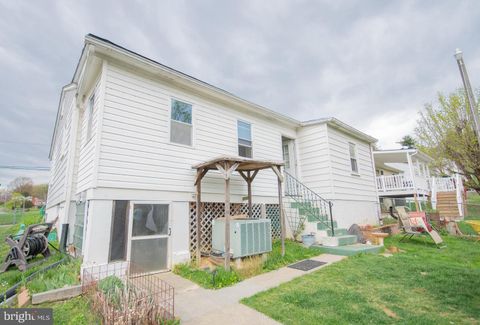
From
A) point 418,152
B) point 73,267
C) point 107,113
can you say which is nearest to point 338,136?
point 418,152

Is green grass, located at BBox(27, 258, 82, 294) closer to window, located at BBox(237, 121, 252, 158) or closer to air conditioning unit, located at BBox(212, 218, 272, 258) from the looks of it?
air conditioning unit, located at BBox(212, 218, 272, 258)

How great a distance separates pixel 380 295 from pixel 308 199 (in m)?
5.63

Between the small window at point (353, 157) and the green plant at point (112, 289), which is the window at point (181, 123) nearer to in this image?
the green plant at point (112, 289)

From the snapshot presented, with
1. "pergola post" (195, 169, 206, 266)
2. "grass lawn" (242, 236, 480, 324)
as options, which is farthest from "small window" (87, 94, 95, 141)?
"grass lawn" (242, 236, 480, 324)

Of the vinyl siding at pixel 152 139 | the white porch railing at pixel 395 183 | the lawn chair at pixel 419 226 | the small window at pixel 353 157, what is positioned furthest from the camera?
the white porch railing at pixel 395 183

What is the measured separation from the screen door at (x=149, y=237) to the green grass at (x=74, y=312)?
1.45m

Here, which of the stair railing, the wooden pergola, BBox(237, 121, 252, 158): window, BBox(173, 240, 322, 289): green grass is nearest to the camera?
BBox(173, 240, 322, 289): green grass

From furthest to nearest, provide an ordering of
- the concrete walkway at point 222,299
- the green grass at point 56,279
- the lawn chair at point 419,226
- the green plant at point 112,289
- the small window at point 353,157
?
the small window at point 353,157
the lawn chair at point 419,226
the green grass at point 56,279
the concrete walkway at point 222,299
the green plant at point 112,289

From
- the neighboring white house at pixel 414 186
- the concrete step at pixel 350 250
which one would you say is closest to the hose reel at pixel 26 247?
the concrete step at pixel 350 250

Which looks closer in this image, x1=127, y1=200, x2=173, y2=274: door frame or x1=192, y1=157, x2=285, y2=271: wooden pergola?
x1=127, y1=200, x2=173, y2=274: door frame

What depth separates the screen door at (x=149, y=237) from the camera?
17.4 feet

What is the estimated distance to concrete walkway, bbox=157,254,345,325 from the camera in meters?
3.19

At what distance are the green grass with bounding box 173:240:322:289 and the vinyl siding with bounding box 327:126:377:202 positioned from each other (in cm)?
322

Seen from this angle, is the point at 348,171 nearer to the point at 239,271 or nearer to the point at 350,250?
the point at 350,250
